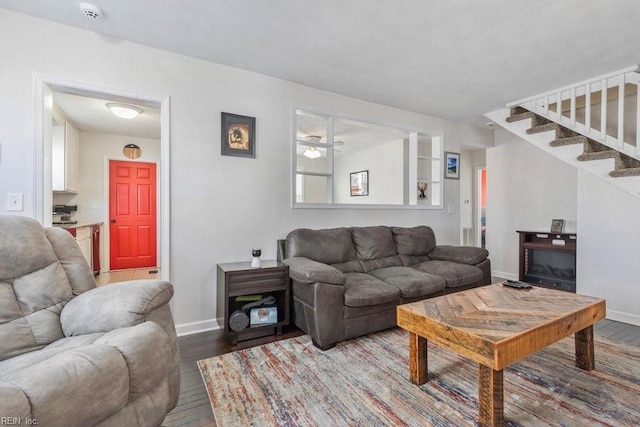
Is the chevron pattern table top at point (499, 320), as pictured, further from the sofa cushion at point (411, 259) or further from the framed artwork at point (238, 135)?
the framed artwork at point (238, 135)

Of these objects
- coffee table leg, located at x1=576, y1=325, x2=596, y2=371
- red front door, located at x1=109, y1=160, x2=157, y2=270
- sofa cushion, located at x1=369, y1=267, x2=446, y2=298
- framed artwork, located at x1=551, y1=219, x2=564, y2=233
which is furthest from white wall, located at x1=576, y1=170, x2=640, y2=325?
red front door, located at x1=109, y1=160, x2=157, y2=270

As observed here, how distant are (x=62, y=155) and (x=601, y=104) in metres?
6.66

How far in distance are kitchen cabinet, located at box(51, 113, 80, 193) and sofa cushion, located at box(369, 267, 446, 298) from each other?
14.6 feet

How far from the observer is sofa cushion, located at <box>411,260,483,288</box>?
3.12 m

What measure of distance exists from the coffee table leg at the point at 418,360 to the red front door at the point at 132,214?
532 cm

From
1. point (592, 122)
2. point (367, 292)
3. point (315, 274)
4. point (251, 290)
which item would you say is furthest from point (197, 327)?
point (592, 122)

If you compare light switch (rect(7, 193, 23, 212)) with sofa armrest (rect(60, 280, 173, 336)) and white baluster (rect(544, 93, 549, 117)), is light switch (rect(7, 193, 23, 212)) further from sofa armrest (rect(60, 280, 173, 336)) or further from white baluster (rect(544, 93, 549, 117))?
white baluster (rect(544, 93, 549, 117))

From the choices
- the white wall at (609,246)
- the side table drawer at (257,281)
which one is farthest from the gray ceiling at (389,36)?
the side table drawer at (257,281)

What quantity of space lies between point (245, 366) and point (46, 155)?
220 cm

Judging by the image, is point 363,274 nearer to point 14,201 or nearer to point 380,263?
point 380,263

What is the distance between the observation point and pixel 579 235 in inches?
138

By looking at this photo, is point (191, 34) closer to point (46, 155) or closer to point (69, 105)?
point (46, 155)

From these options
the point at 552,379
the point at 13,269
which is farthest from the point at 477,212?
the point at 13,269

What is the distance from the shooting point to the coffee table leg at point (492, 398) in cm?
147
